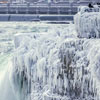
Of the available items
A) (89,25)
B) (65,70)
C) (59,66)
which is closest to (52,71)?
(59,66)

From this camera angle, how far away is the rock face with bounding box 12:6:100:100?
263 inches

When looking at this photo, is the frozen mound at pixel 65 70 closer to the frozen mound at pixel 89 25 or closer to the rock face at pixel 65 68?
the rock face at pixel 65 68

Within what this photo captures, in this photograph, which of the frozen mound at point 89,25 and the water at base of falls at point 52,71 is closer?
the water at base of falls at point 52,71

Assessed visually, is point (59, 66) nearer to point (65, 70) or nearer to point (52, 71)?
point (65, 70)

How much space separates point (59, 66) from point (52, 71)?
32cm

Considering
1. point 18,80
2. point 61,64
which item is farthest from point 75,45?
point 18,80

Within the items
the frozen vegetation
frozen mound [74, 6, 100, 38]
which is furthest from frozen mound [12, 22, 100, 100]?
frozen mound [74, 6, 100, 38]

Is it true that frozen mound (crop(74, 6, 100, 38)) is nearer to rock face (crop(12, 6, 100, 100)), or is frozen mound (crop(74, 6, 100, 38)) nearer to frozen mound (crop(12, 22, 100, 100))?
rock face (crop(12, 6, 100, 100))

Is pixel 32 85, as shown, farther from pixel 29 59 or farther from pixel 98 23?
pixel 98 23

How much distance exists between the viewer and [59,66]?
704 cm

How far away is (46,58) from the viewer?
769cm

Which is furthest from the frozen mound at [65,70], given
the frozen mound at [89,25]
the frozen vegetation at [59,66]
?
the frozen mound at [89,25]

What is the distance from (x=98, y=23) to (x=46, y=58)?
1.67m

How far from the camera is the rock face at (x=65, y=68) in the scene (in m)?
6.69
